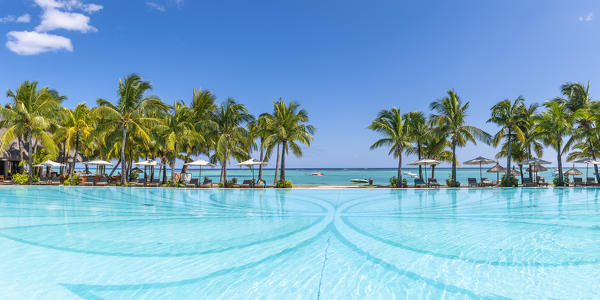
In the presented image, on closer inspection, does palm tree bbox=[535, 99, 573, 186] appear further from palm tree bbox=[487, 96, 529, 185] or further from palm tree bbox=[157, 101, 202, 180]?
palm tree bbox=[157, 101, 202, 180]

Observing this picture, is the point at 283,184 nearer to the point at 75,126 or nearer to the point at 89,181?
the point at 89,181

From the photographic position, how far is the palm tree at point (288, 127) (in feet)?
64.8

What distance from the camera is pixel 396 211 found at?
10367mm

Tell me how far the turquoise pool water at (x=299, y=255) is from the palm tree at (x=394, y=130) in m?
10.7

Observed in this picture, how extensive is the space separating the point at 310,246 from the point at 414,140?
1702cm

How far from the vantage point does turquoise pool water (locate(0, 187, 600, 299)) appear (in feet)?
13.2

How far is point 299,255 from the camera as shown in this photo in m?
5.45

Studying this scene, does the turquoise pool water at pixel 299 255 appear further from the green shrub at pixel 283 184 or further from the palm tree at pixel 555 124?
the palm tree at pixel 555 124

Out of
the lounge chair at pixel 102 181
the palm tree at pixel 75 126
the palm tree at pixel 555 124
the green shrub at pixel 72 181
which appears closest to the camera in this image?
the palm tree at pixel 555 124

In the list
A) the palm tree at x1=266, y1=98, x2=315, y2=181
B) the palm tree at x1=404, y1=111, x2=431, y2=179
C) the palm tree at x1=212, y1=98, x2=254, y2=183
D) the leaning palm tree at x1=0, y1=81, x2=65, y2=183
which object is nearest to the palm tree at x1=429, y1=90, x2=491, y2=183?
the palm tree at x1=404, y1=111, x2=431, y2=179

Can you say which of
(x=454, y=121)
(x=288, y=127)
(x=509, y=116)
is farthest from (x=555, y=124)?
(x=288, y=127)

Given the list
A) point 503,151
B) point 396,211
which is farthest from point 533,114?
point 396,211

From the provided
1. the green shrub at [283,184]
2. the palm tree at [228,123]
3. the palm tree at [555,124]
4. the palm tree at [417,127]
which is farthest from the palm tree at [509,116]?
the palm tree at [228,123]

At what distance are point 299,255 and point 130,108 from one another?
19652 mm
